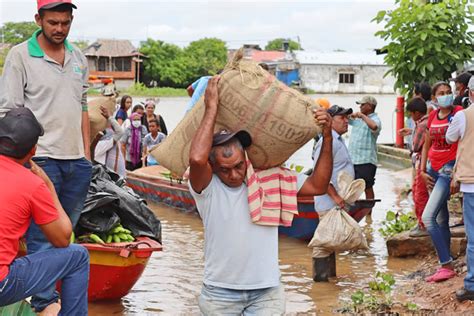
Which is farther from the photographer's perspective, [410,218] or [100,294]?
[410,218]

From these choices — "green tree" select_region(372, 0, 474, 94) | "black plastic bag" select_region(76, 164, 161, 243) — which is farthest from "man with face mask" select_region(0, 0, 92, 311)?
"green tree" select_region(372, 0, 474, 94)

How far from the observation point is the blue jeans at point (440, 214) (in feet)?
24.7

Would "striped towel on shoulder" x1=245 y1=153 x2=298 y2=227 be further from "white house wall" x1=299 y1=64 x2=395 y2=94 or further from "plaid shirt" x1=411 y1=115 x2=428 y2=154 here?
"white house wall" x1=299 y1=64 x2=395 y2=94

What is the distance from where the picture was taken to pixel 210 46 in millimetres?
80000

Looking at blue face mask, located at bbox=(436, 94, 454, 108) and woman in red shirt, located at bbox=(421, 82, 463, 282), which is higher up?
blue face mask, located at bbox=(436, 94, 454, 108)

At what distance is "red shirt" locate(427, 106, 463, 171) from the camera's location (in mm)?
7637

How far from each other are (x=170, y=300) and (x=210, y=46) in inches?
2874

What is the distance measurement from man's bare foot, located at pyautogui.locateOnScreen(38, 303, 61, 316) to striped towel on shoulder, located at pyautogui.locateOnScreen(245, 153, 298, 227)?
1359 mm

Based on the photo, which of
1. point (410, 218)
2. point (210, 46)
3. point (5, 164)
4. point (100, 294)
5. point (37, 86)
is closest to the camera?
point (5, 164)

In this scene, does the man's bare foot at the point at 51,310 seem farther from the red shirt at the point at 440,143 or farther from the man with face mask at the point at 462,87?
the man with face mask at the point at 462,87

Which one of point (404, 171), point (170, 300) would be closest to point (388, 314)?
point (170, 300)

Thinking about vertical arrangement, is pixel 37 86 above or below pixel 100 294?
above

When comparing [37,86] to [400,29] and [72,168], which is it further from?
[400,29]

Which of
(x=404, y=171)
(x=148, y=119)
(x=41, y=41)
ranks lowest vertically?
(x=404, y=171)
